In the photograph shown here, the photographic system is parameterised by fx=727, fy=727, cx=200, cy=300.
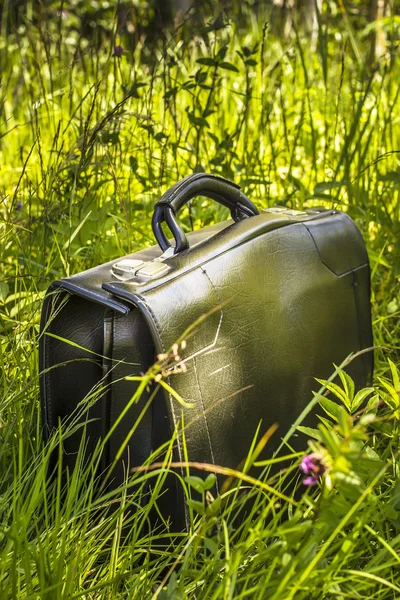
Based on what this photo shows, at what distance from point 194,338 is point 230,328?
0.34 feet

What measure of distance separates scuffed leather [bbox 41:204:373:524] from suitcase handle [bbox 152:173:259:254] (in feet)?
0.14

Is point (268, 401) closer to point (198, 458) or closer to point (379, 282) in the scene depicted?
point (198, 458)

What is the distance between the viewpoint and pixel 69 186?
219 cm

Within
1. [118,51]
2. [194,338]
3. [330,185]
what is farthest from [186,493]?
[118,51]

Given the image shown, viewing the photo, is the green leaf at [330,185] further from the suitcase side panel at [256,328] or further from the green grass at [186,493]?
the suitcase side panel at [256,328]

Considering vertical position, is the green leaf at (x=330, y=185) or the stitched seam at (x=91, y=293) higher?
the stitched seam at (x=91, y=293)

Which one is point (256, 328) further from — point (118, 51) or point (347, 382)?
point (118, 51)

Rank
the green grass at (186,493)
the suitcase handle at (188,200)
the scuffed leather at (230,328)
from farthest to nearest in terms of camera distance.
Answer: the suitcase handle at (188,200), the scuffed leather at (230,328), the green grass at (186,493)

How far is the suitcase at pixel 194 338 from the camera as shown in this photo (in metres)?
1.29

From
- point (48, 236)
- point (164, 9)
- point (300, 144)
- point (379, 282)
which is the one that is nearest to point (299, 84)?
point (300, 144)

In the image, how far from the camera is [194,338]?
52.3 inches

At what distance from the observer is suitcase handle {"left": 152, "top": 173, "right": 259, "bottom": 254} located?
143cm

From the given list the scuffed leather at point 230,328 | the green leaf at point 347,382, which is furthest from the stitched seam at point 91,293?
the green leaf at point 347,382

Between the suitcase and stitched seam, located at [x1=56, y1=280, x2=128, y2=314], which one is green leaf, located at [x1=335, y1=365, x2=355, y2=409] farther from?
stitched seam, located at [x1=56, y1=280, x2=128, y2=314]
